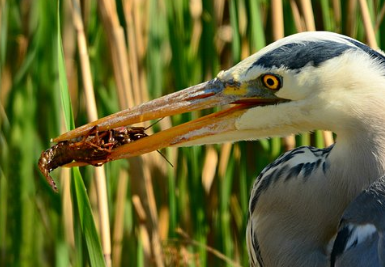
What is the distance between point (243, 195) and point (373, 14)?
2.07 ft

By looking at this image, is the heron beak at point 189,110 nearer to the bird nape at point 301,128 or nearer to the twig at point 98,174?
the bird nape at point 301,128

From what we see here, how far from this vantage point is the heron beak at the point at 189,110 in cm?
159

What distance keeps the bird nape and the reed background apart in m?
0.42

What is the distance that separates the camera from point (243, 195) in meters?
2.25

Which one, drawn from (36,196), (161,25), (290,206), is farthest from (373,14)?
(36,196)

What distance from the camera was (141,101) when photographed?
2.14 metres

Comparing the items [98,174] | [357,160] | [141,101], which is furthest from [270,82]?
[141,101]

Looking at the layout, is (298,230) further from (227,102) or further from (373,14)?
(373,14)

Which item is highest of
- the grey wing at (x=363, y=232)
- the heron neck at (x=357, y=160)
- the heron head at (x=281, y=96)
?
the heron head at (x=281, y=96)

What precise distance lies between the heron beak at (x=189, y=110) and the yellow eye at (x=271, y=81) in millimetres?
51

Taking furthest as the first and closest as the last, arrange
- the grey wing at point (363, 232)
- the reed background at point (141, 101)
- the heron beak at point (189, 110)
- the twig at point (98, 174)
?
the reed background at point (141, 101) < the twig at point (98, 174) < the heron beak at point (189, 110) < the grey wing at point (363, 232)

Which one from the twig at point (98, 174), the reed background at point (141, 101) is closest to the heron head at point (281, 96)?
the twig at point (98, 174)

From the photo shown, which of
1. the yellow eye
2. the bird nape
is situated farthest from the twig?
the yellow eye

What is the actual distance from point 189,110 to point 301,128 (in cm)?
23
